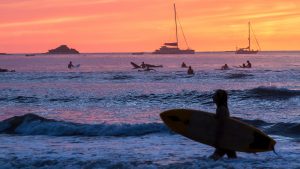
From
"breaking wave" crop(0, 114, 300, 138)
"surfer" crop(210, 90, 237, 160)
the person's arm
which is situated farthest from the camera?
"breaking wave" crop(0, 114, 300, 138)

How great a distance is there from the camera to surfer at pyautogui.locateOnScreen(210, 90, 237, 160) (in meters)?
10.8

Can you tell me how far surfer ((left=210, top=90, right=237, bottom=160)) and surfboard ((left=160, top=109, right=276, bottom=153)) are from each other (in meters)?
0.08

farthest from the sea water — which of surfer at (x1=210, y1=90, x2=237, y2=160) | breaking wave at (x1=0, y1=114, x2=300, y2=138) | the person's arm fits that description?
the person's arm

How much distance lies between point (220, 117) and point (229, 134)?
481 millimetres

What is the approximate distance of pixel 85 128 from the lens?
16594mm

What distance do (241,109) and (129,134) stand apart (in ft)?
29.0

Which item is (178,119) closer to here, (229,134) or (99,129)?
(229,134)

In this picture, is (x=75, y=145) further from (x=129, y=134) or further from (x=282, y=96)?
(x=282, y=96)

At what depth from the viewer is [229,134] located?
11219 mm

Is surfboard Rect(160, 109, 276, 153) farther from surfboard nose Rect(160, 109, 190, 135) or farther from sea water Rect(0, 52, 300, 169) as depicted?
sea water Rect(0, 52, 300, 169)

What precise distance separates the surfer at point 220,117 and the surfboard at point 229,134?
0.08m

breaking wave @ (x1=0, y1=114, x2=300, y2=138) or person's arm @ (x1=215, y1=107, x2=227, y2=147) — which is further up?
person's arm @ (x1=215, y1=107, x2=227, y2=147)

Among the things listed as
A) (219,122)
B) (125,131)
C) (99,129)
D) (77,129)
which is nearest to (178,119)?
(219,122)

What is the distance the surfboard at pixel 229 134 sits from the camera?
1122 centimetres
